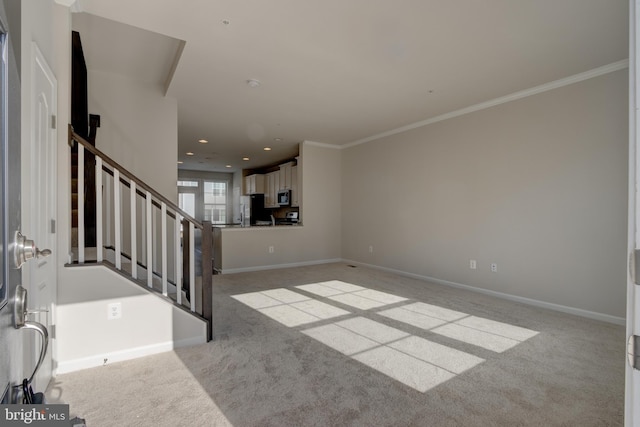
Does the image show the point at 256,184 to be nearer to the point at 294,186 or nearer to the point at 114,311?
the point at 294,186

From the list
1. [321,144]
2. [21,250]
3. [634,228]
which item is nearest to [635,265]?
[634,228]

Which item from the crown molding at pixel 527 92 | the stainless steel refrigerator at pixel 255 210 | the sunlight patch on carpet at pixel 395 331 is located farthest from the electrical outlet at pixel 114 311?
the stainless steel refrigerator at pixel 255 210

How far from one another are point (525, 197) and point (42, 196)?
4.53m

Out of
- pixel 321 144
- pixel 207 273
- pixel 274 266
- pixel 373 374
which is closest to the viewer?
pixel 373 374

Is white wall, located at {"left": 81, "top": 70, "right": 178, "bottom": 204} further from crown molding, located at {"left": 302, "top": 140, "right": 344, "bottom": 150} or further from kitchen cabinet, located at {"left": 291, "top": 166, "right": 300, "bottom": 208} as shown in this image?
kitchen cabinet, located at {"left": 291, "top": 166, "right": 300, "bottom": 208}

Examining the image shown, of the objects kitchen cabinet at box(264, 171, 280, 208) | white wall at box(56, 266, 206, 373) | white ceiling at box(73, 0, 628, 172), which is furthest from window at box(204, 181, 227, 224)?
white wall at box(56, 266, 206, 373)

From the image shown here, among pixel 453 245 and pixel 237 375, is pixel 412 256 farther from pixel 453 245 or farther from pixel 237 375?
pixel 237 375

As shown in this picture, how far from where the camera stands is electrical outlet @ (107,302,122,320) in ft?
7.54

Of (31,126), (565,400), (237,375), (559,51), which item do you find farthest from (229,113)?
(565,400)

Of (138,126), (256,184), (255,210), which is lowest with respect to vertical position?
(255,210)

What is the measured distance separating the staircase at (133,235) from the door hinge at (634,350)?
2466 mm

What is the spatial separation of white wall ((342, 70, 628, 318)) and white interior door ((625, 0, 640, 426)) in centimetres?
334

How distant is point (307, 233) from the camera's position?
6.47 metres

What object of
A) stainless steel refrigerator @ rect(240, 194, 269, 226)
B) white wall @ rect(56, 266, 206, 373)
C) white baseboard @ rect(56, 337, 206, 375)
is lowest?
white baseboard @ rect(56, 337, 206, 375)
